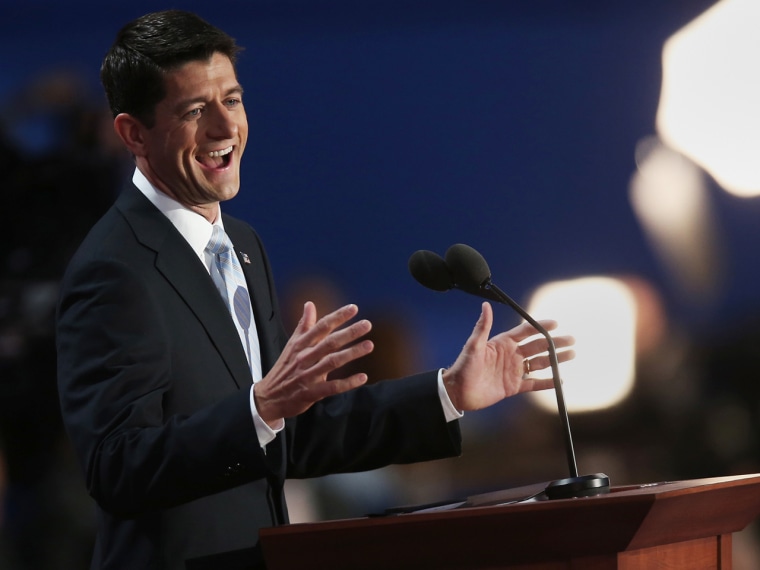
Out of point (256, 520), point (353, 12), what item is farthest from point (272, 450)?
point (353, 12)

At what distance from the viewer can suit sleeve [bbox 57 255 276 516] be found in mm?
1272

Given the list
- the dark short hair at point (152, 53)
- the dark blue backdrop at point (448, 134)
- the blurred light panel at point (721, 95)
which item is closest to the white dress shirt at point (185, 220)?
the dark short hair at point (152, 53)

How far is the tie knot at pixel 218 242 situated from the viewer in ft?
5.26

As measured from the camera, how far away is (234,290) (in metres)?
1.60

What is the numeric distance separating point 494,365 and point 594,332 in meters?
1.76

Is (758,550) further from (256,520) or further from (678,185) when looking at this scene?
(256,520)

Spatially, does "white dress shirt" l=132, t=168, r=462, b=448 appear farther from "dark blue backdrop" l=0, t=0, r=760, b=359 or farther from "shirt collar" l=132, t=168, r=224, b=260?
"dark blue backdrop" l=0, t=0, r=760, b=359

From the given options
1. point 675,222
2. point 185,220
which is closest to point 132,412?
point 185,220

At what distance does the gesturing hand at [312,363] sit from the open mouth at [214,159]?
458 millimetres

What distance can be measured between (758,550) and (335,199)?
162 centimetres

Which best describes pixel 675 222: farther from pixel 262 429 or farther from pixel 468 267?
pixel 262 429

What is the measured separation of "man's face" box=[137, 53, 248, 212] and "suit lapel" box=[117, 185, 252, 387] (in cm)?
9

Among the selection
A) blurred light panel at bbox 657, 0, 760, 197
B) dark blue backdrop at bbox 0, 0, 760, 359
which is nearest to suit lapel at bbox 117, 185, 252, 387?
dark blue backdrop at bbox 0, 0, 760, 359

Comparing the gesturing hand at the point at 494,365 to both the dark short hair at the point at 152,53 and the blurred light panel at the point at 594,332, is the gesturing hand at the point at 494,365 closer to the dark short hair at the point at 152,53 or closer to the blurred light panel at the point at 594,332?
the dark short hair at the point at 152,53
